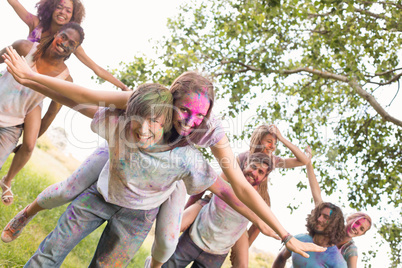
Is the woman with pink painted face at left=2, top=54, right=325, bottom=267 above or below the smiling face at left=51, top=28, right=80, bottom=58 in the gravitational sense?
below

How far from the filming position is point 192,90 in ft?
5.81

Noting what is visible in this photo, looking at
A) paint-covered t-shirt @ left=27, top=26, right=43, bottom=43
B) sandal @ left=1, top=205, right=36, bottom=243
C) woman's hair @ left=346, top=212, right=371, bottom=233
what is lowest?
sandal @ left=1, top=205, right=36, bottom=243

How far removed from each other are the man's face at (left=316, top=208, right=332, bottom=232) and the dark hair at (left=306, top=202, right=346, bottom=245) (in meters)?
0.01

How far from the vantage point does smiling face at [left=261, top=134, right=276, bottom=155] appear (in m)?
2.75

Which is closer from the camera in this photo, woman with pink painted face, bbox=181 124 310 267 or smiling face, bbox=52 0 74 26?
woman with pink painted face, bbox=181 124 310 267

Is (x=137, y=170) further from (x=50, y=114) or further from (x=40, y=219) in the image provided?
(x=40, y=219)

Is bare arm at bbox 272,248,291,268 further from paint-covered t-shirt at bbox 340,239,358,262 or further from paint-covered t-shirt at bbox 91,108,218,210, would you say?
paint-covered t-shirt at bbox 91,108,218,210

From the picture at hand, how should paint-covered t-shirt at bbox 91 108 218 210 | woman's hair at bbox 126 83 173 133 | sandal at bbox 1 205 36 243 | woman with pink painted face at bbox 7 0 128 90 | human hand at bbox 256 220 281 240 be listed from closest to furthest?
woman's hair at bbox 126 83 173 133 < paint-covered t-shirt at bbox 91 108 218 210 < human hand at bbox 256 220 281 240 < sandal at bbox 1 205 36 243 < woman with pink painted face at bbox 7 0 128 90

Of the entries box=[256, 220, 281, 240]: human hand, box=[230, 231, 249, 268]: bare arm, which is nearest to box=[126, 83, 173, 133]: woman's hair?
box=[256, 220, 281, 240]: human hand

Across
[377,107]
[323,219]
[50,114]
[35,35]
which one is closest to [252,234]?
[323,219]

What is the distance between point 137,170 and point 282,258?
67.4 inches

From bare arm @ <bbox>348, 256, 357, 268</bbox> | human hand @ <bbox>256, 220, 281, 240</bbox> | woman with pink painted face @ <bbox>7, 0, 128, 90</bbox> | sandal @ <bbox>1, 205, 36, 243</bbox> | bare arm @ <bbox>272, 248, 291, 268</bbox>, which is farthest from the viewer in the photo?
bare arm @ <bbox>272, 248, 291, 268</bbox>

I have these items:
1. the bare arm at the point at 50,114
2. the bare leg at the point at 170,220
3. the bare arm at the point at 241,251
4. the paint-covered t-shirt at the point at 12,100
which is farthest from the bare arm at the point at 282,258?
the paint-covered t-shirt at the point at 12,100

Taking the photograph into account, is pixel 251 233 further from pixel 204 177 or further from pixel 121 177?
pixel 121 177
